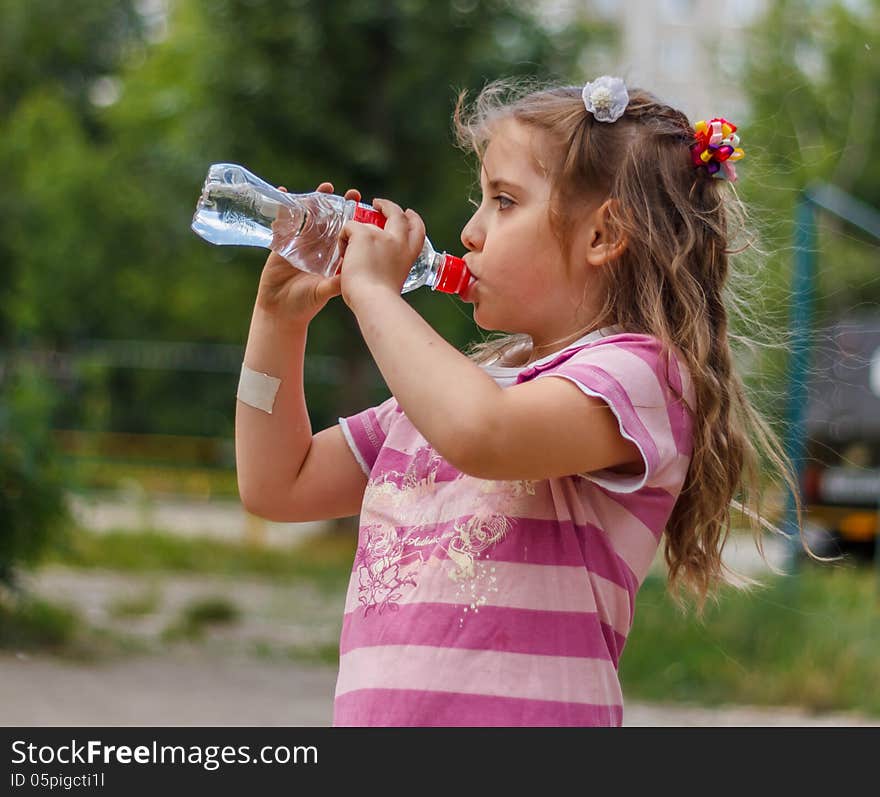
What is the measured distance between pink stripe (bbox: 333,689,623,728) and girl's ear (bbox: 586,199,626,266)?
0.59 meters

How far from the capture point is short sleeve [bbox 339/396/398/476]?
204cm

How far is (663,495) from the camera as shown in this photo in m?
1.77

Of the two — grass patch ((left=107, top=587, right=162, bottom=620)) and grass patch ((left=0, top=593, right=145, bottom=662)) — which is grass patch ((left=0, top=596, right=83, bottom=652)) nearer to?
grass patch ((left=0, top=593, right=145, bottom=662))

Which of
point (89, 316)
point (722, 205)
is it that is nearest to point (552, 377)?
point (722, 205)

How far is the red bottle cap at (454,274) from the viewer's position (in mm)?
1848

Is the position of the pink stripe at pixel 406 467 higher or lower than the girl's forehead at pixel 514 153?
lower

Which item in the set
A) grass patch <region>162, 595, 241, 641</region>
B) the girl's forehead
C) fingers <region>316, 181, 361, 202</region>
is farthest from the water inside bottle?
grass patch <region>162, 595, 241, 641</region>

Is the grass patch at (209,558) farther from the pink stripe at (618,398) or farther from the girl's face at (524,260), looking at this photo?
the pink stripe at (618,398)

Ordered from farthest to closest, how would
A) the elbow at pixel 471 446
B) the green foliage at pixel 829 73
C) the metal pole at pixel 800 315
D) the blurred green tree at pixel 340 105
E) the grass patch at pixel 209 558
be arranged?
the green foliage at pixel 829 73
the blurred green tree at pixel 340 105
the grass patch at pixel 209 558
the metal pole at pixel 800 315
the elbow at pixel 471 446

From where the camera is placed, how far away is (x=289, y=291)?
2.03m

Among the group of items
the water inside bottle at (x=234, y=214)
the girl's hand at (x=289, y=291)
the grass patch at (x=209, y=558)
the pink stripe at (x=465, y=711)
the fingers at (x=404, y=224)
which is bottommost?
the pink stripe at (x=465, y=711)

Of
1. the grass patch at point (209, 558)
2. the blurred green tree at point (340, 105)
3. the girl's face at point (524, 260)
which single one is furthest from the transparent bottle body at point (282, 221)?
the grass patch at point (209, 558)

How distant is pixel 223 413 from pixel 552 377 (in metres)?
17.3
